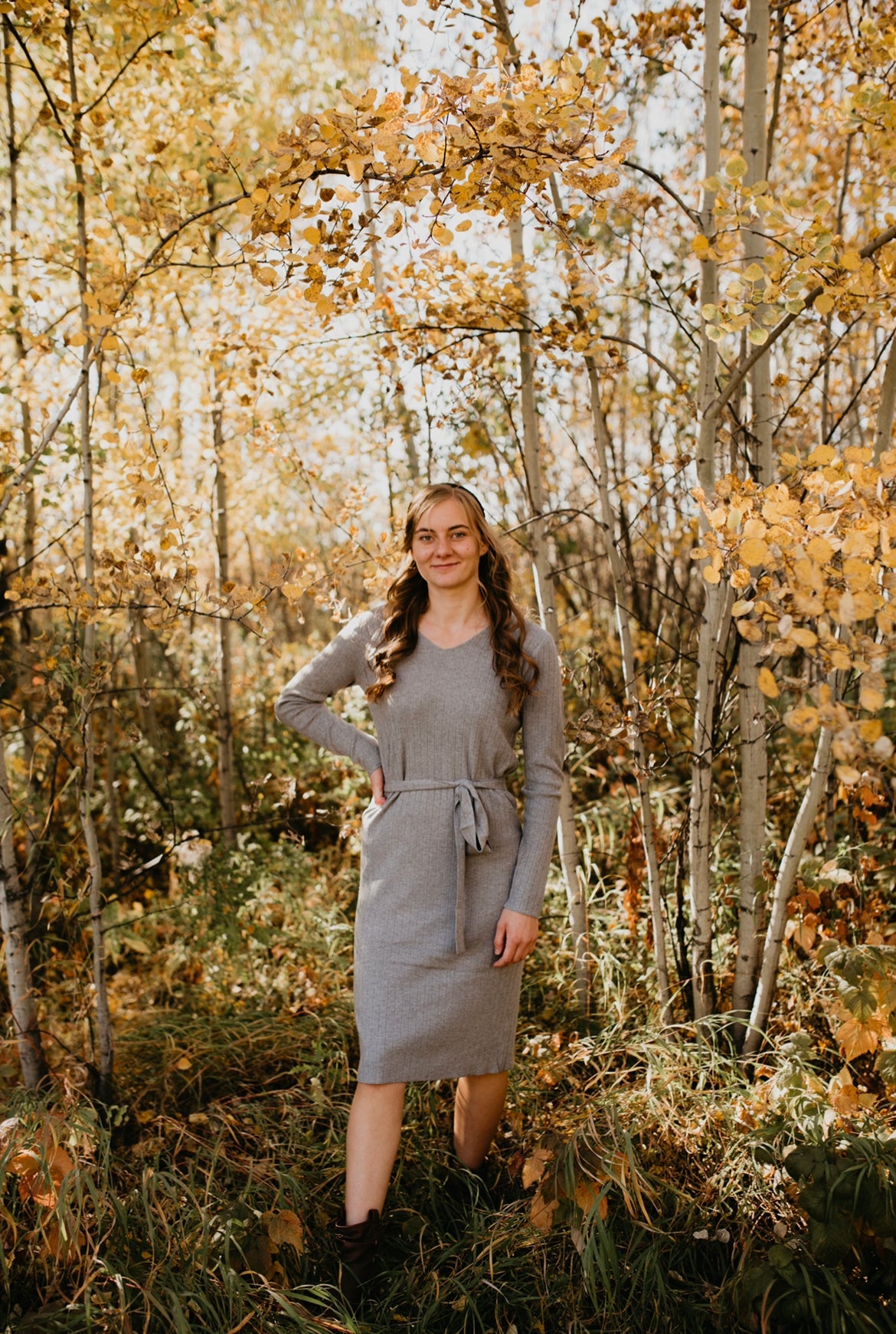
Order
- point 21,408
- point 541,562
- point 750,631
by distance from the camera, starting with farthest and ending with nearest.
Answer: point 21,408 < point 541,562 < point 750,631

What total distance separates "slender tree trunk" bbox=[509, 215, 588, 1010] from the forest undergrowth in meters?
0.14

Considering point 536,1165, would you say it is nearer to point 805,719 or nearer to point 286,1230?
point 286,1230

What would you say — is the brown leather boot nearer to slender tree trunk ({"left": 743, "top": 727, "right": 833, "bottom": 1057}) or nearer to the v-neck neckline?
slender tree trunk ({"left": 743, "top": 727, "right": 833, "bottom": 1057})

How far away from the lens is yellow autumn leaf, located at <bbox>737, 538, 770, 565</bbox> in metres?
1.59

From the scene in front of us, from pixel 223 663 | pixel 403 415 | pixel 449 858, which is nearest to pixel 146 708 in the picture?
pixel 223 663

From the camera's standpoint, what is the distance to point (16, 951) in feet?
8.37

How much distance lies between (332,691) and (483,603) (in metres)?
0.45

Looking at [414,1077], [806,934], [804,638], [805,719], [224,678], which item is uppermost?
[804,638]

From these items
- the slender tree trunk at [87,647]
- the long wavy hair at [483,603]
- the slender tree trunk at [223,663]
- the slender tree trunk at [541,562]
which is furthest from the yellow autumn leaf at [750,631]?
the slender tree trunk at [223,663]

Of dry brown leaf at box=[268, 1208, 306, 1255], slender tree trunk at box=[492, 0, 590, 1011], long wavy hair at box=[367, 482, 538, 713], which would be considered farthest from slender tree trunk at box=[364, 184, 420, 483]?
dry brown leaf at box=[268, 1208, 306, 1255]

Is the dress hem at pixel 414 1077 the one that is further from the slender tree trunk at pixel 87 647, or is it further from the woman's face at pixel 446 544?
the woman's face at pixel 446 544

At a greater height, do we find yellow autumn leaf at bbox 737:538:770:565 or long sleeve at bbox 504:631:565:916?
yellow autumn leaf at bbox 737:538:770:565

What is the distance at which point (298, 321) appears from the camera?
11.4ft

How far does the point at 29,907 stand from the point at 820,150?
14.1 ft
